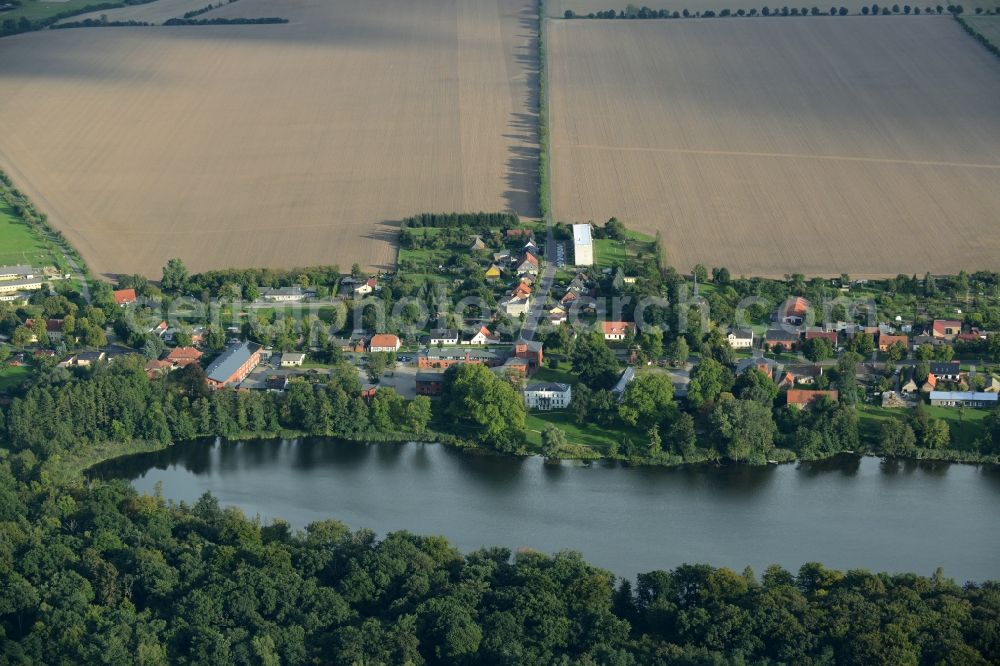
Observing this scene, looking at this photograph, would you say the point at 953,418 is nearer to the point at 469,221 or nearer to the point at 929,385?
the point at 929,385

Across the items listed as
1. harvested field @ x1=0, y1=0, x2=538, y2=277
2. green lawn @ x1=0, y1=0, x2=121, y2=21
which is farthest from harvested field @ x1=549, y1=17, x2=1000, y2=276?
green lawn @ x1=0, y1=0, x2=121, y2=21

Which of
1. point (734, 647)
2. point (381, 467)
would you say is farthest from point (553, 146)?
point (734, 647)

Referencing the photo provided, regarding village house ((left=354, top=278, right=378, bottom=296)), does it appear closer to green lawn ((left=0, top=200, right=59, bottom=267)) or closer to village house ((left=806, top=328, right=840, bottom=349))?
green lawn ((left=0, top=200, right=59, bottom=267))

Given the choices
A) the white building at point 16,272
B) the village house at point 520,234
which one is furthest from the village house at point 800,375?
the white building at point 16,272

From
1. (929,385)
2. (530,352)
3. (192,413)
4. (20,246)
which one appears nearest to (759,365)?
(929,385)

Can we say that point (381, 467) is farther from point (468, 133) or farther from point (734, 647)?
point (468, 133)

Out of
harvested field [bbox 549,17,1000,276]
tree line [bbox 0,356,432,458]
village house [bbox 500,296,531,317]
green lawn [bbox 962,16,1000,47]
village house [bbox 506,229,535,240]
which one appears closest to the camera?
tree line [bbox 0,356,432,458]

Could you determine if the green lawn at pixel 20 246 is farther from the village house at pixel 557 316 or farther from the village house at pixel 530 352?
the village house at pixel 530 352
